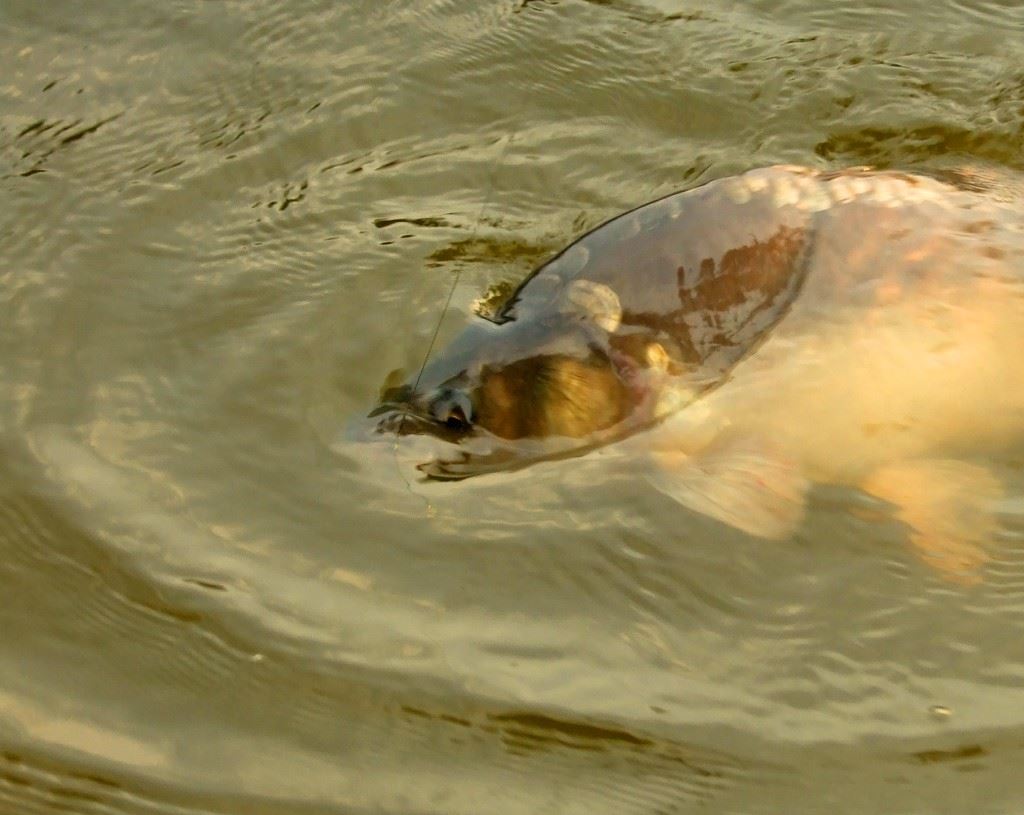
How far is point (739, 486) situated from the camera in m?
3.23

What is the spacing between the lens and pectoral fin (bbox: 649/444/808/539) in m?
3.14

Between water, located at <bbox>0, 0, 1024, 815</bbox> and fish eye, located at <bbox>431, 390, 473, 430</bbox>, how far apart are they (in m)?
0.15

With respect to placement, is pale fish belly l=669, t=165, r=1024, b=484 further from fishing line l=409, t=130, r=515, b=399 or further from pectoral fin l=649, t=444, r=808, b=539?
fishing line l=409, t=130, r=515, b=399

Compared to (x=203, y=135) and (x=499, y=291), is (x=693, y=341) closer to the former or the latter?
(x=499, y=291)

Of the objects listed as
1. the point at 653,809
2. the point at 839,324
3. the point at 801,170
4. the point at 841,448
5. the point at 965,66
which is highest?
the point at 965,66

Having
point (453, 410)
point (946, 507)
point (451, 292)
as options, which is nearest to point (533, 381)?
point (453, 410)

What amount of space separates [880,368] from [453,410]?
1043mm

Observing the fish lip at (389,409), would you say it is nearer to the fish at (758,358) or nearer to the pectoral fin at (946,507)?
the fish at (758,358)

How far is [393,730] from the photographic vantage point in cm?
262

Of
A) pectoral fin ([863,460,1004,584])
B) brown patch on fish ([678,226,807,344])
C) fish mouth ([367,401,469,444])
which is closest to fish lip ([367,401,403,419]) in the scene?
fish mouth ([367,401,469,444])

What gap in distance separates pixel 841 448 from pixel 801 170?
79 cm

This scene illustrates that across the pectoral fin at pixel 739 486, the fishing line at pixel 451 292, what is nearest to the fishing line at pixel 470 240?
the fishing line at pixel 451 292

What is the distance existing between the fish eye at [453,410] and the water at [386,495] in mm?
145

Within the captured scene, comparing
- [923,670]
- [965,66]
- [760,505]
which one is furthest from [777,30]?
[923,670]
